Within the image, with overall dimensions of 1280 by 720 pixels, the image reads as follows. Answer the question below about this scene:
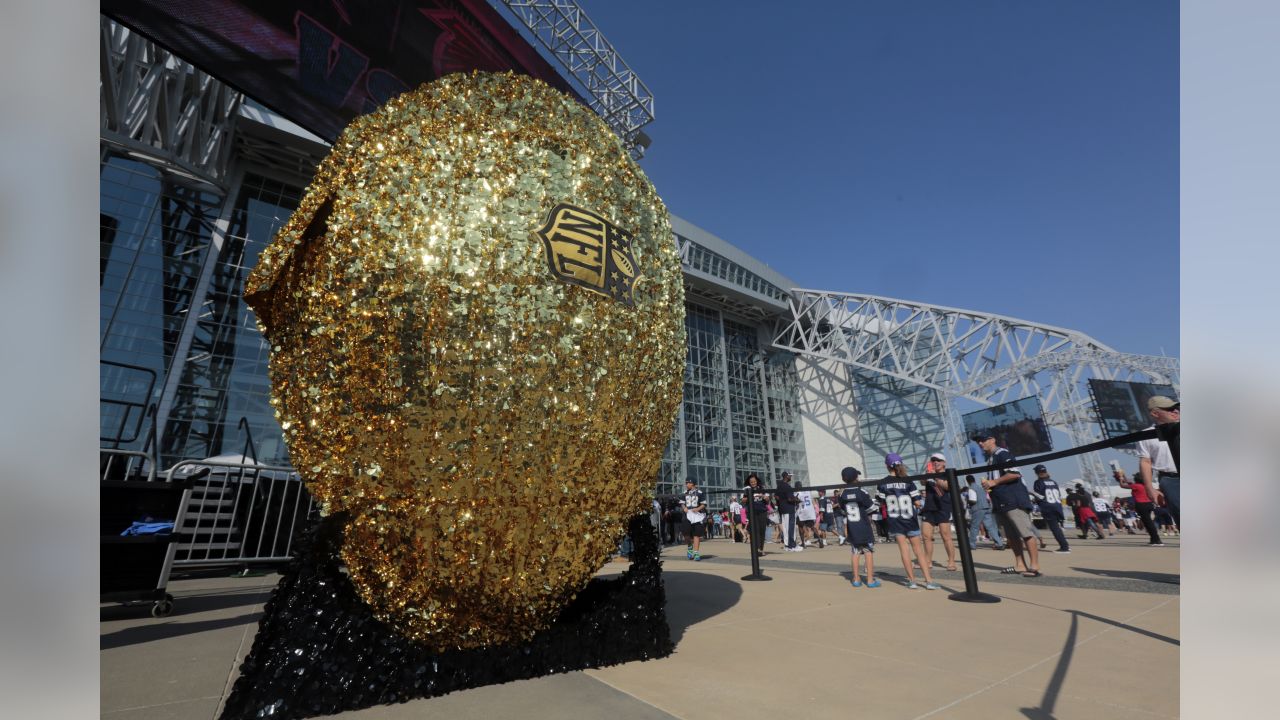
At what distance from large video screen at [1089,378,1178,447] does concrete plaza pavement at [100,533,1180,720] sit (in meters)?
33.1

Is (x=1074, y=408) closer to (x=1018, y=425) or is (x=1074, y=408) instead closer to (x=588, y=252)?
(x=1018, y=425)

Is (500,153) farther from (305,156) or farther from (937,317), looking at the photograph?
(937,317)

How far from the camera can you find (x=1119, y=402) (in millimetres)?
30281

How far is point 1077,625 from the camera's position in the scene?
10.4 feet

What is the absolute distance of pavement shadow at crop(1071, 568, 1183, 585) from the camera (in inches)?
192

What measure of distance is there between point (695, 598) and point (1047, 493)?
7.26m

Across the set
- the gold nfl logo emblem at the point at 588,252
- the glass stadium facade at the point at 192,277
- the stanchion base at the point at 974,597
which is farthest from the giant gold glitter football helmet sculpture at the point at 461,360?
the glass stadium facade at the point at 192,277

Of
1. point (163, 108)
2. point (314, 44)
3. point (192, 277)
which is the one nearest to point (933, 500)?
point (314, 44)

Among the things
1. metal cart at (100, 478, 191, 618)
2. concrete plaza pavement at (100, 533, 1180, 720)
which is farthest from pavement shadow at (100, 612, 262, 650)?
metal cart at (100, 478, 191, 618)

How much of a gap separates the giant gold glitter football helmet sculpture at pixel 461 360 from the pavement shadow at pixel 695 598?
1270 millimetres

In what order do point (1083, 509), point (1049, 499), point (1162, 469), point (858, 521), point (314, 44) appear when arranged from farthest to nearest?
point (1083, 509), point (1049, 499), point (314, 44), point (858, 521), point (1162, 469)

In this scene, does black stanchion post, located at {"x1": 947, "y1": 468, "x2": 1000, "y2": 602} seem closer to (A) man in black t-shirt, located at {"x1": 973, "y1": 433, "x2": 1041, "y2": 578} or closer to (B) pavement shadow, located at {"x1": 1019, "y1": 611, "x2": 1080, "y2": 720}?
(B) pavement shadow, located at {"x1": 1019, "y1": 611, "x2": 1080, "y2": 720}

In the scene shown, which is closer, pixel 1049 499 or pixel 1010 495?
pixel 1010 495

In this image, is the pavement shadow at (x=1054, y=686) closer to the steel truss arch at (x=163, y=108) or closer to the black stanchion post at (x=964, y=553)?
the black stanchion post at (x=964, y=553)
